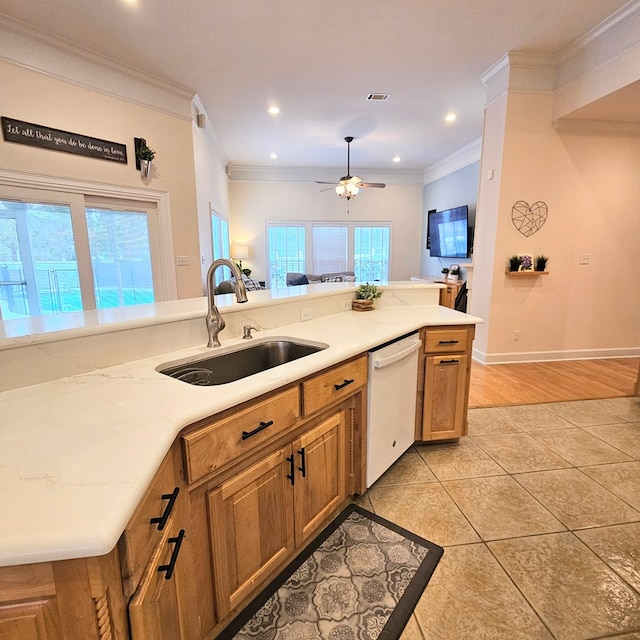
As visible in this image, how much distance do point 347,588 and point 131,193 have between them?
401cm

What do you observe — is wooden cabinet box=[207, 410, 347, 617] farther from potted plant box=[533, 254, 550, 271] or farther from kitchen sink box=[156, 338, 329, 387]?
potted plant box=[533, 254, 550, 271]

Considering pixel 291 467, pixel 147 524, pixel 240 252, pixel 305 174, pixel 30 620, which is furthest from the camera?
pixel 305 174

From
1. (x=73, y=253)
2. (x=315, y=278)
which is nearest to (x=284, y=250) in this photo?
(x=315, y=278)

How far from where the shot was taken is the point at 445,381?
224 centimetres

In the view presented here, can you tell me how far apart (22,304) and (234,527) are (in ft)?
11.0

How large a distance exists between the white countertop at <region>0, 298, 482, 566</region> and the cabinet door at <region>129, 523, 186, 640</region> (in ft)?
0.78

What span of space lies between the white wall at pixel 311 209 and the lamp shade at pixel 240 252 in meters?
0.24

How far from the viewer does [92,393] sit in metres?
1.12

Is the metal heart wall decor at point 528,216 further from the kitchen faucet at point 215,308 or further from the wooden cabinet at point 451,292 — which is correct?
the kitchen faucet at point 215,308

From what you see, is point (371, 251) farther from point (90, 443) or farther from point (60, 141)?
point (90, 443)

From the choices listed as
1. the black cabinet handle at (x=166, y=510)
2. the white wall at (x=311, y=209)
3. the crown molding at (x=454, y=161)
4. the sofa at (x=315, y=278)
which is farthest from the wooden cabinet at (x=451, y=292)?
the black cabinet handle at (x=166, y=510)

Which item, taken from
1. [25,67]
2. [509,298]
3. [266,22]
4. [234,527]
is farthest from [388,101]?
[234,527]

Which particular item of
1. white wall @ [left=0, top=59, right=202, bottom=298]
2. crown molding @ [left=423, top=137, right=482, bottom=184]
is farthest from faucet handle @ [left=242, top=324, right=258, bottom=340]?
crown molding @ [left=423, top=137, right=482, bottom=184]

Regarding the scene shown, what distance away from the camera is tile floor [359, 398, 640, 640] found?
1299mm
